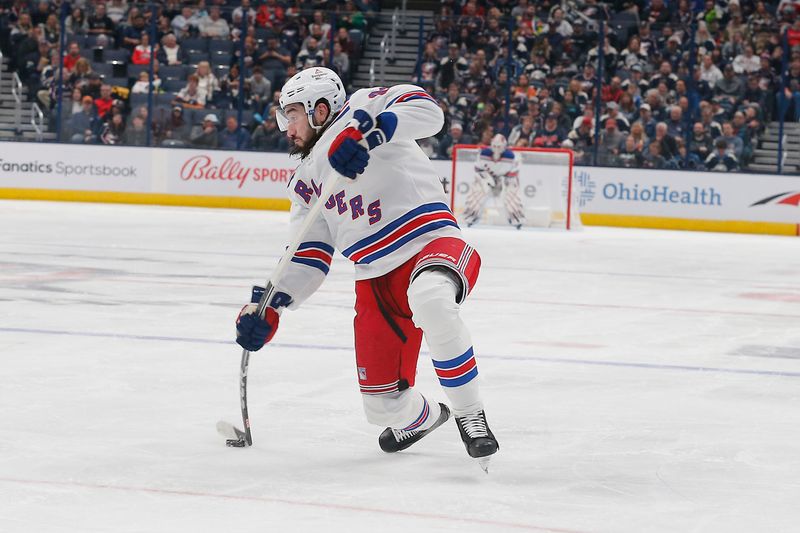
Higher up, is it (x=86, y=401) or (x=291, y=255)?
(x=291, y=255)

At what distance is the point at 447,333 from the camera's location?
321 centimetres

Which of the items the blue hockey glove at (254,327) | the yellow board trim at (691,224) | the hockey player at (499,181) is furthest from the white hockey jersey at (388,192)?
the yellow board trim at (691,224)

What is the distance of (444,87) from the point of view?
14.6m

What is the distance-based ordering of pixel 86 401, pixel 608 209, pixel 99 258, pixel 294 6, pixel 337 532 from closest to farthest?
pixel 337 532 → pixel 86 401 → pixel 99 258 → pixel 608 209 → pixel 294 6

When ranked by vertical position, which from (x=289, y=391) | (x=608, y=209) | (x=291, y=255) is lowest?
(x=608, y=209)

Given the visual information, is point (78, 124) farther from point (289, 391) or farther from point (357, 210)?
point (357, 210)

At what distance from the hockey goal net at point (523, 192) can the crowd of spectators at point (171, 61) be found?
100 inches

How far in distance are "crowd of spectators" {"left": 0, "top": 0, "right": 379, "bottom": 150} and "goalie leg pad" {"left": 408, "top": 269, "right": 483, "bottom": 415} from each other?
1136cm

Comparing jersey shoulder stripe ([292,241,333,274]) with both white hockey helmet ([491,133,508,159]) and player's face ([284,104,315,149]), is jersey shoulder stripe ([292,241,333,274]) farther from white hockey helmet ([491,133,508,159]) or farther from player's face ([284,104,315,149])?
white hockey helmet ([491,133,508,159])

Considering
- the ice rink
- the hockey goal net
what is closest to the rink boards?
the hockey goal net

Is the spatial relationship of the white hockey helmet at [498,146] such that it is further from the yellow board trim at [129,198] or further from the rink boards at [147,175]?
the yellow board trim at [129,198]

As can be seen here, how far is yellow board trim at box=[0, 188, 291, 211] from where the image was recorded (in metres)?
14.5

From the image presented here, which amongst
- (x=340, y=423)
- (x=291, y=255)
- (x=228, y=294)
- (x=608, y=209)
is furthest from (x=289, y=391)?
A: (x=608, y=209)

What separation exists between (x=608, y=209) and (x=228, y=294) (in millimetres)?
7462
